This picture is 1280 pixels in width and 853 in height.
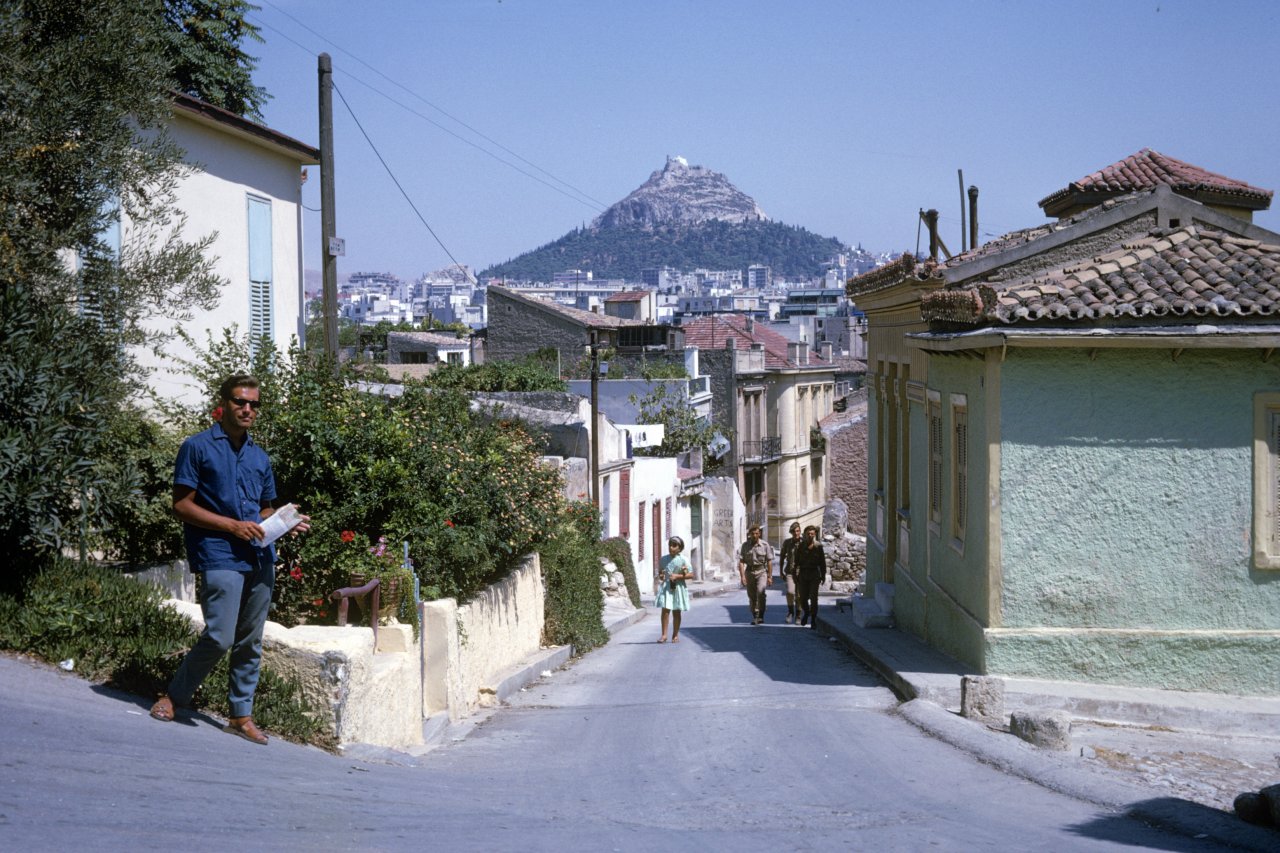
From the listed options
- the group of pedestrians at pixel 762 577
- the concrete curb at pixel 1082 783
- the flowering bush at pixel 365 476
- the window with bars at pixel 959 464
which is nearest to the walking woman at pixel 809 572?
the group of pedestrians at pixel 762 577

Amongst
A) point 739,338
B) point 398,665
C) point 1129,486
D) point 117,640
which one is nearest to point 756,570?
point 1129,486

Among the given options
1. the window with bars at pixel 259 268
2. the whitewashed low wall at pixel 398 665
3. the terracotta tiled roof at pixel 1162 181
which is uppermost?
the terracotta tiled roof at pixel 1162 181

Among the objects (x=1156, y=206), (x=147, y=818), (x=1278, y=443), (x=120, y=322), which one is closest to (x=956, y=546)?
(x=1278, y=443)

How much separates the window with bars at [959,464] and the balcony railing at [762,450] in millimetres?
42787

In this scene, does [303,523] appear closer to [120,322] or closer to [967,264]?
[120,322]

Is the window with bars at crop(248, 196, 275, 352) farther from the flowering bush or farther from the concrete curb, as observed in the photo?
the concrete curb

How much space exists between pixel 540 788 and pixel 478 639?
18.3 ft

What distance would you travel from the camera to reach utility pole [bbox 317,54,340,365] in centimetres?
1734

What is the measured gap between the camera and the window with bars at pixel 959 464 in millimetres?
13805

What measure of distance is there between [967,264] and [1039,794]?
8183 mm

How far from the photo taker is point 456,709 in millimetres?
11391

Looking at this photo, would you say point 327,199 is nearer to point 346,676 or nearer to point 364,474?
point 364,474

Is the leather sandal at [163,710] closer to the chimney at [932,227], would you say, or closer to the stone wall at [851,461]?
the chimney at [932,227]

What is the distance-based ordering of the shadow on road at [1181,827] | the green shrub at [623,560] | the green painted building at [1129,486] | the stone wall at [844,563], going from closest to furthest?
the shadow on road at [1181,827] < the green painted building at [1129,486] < the green shrub at [623,560] < the stone wall at [844,563]
